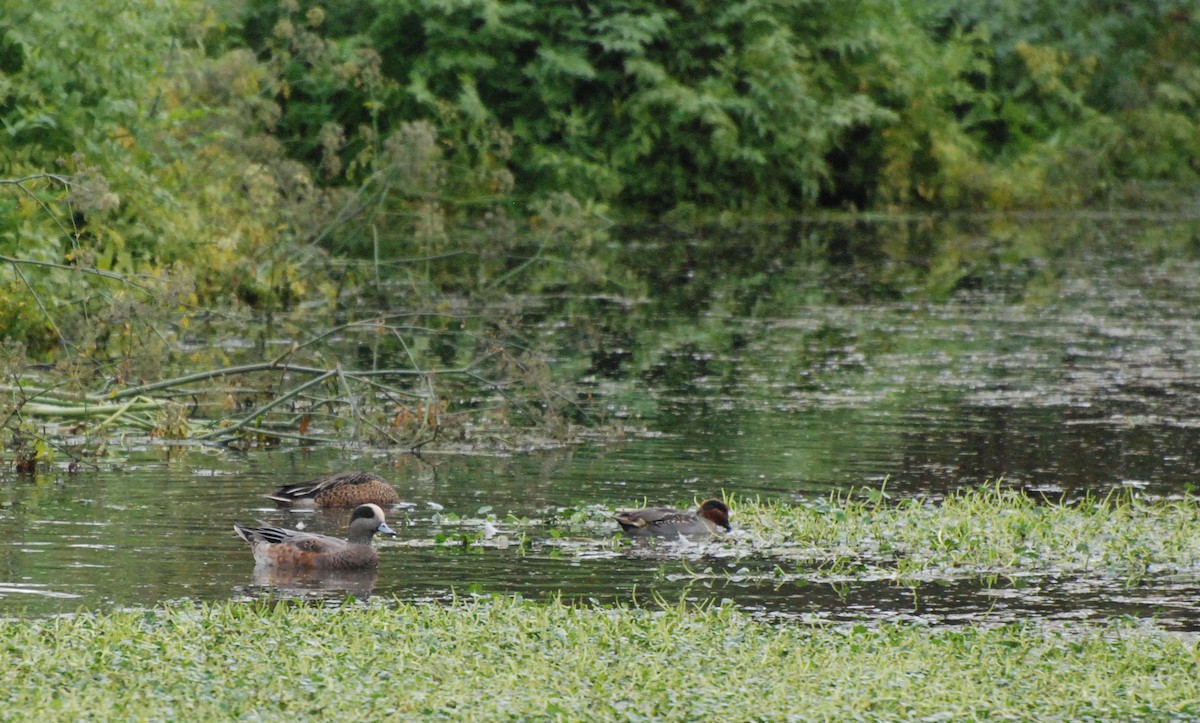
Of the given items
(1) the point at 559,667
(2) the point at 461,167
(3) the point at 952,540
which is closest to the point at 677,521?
(3) the point at 952,540

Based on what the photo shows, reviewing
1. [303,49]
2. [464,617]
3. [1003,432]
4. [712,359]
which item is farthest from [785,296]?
[464,617]

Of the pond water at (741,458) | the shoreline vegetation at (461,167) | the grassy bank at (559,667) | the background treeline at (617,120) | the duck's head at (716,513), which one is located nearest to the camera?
the grassy bank at (559,667)

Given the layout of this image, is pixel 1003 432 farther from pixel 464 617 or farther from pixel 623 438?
pixel 464 617

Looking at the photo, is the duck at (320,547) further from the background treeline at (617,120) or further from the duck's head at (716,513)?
the background treeline at (617,120)

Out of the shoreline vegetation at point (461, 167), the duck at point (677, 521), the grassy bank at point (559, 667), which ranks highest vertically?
the shoreline vegetation at point (461, 167)

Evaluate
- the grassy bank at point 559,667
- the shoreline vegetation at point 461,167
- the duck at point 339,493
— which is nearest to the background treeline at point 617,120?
the shoreline vegetation at point 461,167

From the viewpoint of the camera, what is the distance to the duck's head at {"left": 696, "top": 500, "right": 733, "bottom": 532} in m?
12.4

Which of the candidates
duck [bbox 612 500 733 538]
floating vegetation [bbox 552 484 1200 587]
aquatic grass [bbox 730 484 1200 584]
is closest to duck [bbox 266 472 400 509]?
floating vegetation [bbox 552 484 1200 587]

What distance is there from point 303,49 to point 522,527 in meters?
12.2

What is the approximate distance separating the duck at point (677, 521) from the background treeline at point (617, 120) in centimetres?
1045

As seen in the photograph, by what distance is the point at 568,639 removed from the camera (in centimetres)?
923

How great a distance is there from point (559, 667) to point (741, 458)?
23.3 ft

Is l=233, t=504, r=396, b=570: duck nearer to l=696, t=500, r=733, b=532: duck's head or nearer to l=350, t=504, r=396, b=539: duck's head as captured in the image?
l=350, t=504, r=396, b=539: duck's head

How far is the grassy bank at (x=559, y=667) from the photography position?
7.99 m
